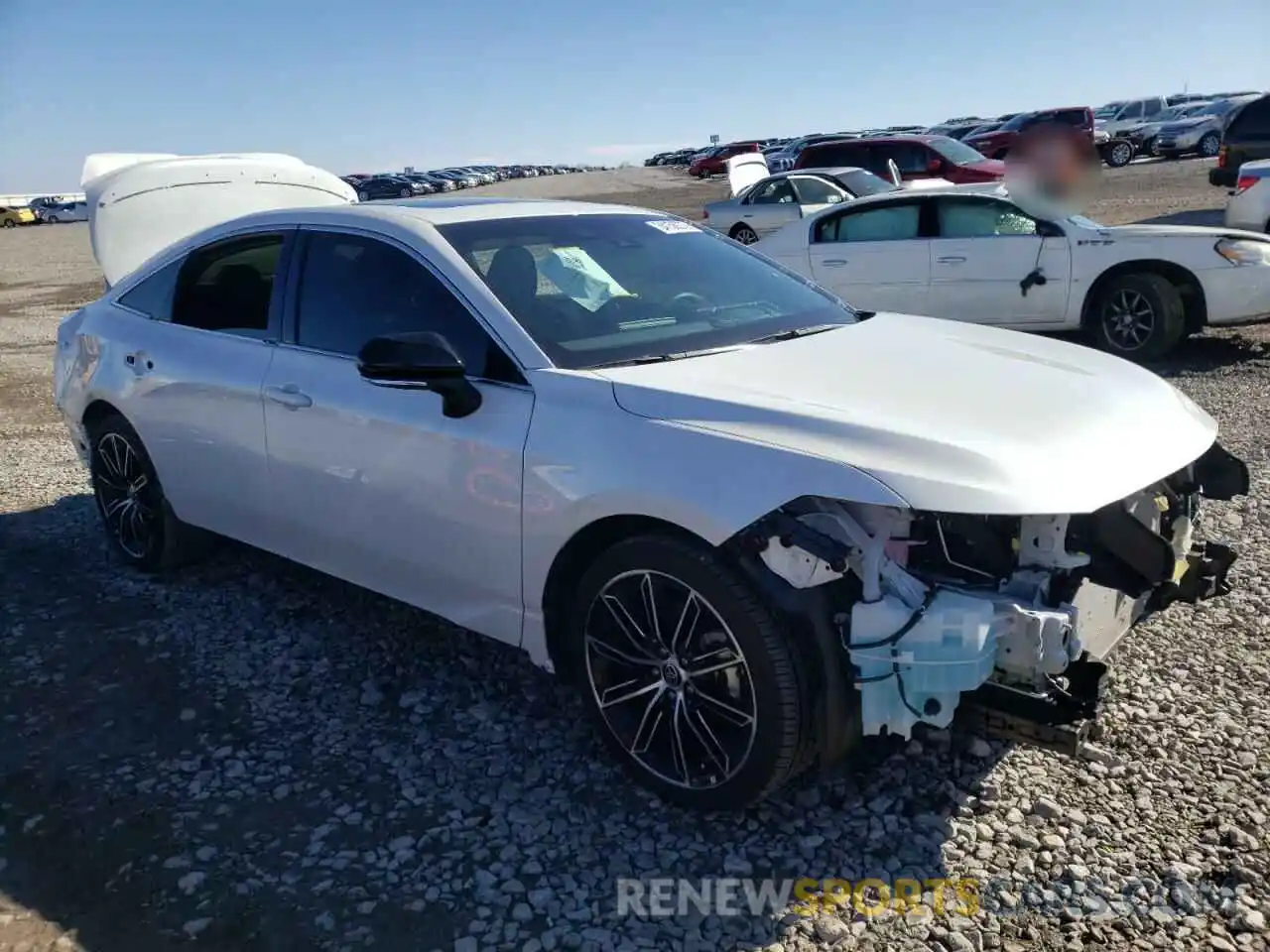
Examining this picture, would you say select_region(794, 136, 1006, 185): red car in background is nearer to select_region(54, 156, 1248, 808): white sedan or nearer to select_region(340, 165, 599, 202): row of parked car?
select_region(54, 156, 1248, 808): white sedan

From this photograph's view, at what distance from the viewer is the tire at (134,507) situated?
4.95 m

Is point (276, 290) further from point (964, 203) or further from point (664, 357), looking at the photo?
point (964, 203)

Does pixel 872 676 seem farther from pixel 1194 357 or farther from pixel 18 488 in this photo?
pixel 1194 357

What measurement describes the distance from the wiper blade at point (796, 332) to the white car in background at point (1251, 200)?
30.0 ft

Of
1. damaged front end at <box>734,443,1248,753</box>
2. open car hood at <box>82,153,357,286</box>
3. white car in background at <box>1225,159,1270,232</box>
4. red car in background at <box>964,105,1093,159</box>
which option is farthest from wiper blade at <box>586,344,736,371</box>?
red car in background at <box>964,105,1093,159</box>

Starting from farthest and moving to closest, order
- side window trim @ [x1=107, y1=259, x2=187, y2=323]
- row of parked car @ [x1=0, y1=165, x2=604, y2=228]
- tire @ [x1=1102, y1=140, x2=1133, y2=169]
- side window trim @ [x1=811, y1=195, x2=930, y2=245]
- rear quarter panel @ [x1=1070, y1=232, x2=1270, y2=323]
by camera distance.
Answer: row of parked car @ [x1=0, y1=165, x2=604, y2=228] < tire @ [x1=1102, y1=140, x2=1133, y2=169] < side window trim @ [x1=811, y1=195, x2=930, y2=245] < rear quarter panel @ [x1=1070, y1=232, x2=1270, y2=323] < side window trim @ [x1=107, y1=259, x2=187, y2=323]

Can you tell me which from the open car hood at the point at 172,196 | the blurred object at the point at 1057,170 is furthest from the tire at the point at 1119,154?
the open car hood at the point at 172,196

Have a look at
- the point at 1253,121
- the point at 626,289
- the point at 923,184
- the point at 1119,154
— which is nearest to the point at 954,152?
the point at 1253,121

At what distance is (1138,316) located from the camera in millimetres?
8531

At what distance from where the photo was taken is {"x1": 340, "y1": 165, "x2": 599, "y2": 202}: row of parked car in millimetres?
57656

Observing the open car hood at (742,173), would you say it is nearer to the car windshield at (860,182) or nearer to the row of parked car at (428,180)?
the car windshield at (860,182)

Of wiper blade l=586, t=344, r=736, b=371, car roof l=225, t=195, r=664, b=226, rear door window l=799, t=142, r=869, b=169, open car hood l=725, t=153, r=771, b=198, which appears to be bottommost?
wiper blade l=586, t=344, r=736, b=371

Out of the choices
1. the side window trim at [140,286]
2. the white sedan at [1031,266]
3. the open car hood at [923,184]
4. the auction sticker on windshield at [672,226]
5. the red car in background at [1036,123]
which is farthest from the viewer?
the red car in background at [1036,123]

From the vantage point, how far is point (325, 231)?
4137 mm
